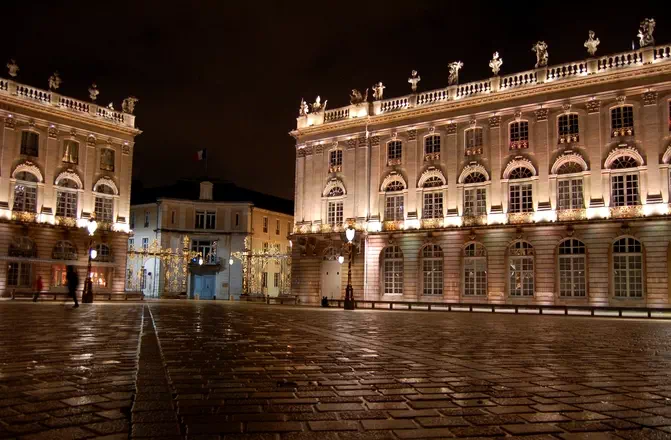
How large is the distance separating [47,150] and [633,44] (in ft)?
120

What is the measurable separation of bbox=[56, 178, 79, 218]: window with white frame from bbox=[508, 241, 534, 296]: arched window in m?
28.9

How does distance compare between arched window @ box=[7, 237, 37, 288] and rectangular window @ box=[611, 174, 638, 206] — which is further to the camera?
arched window @ box=[7, 237, 37, 288]

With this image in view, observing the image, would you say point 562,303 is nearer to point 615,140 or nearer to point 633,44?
point 615,140

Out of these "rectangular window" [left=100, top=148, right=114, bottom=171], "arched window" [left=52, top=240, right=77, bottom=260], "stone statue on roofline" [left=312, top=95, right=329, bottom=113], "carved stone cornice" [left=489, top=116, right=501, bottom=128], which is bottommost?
"arched window" [left=52, top=240, right=77, bottom=260]

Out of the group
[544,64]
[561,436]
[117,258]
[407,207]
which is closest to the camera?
[561,436]

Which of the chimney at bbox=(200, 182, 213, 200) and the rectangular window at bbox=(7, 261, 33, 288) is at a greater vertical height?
the chimney at bbox=(200, 182, 213, 200)

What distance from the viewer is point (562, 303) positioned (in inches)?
1361

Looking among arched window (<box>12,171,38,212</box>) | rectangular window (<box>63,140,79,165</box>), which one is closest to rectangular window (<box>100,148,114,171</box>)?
rectangular window (<box>63,140,79,165</box>)

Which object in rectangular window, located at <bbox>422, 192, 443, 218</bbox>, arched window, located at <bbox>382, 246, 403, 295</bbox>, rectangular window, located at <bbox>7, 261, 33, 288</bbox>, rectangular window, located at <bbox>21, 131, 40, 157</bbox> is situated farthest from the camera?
rectangular window, located at <bbox>21, 131, 40, 157</bbox>

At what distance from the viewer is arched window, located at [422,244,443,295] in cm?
3919

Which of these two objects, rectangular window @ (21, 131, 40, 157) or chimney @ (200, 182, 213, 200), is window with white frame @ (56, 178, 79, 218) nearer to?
rectangular window @ (21, 131, 40, 157)

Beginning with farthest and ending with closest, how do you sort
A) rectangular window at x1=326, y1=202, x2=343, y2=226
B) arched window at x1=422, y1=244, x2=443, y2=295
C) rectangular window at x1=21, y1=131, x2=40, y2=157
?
rectangular window at x1=326, y1=202, x2=343, y2=226, rectangular window at x1=21, y1=131, x2=40, y2=157, arched window at x1=422, y1=244, x2=443, y2=295

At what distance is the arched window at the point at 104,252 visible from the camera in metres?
44.8

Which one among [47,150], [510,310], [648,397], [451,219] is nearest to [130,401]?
[648,397]
